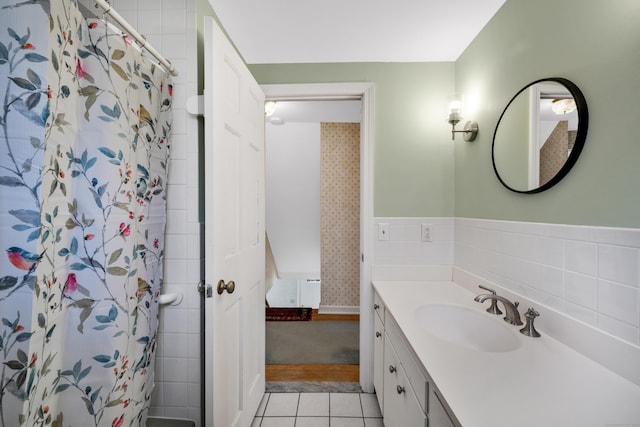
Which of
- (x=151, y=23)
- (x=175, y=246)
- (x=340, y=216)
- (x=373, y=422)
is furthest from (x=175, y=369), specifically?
(x=340, y=216)

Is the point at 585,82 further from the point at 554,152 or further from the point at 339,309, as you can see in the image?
the point at 339,309

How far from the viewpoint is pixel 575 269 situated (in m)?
0.93

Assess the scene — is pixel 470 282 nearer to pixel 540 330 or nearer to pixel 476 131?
pixel 540 330

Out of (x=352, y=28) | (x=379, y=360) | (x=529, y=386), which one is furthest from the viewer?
(x=379, y=360)

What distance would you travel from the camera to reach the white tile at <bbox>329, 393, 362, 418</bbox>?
5.47 feet

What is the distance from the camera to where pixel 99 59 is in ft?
2.93

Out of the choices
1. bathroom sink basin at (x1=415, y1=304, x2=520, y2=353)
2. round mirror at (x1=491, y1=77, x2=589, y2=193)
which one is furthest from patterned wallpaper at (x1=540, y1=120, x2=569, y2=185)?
bathroom sink basin at (x1=415, y1=304, x2=520, y2=353)

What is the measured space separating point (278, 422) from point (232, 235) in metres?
1.25

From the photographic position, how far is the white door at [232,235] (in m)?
1.06

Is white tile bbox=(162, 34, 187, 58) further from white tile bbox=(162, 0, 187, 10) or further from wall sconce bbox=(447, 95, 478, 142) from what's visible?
wall sconce bbox=(447, 95, 478, 142)

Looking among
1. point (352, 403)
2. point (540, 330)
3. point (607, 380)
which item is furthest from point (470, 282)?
point (352, 403)

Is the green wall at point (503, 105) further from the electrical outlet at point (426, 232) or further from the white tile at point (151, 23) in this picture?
the white tile at point (151, 23)

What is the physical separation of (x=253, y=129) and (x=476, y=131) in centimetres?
134

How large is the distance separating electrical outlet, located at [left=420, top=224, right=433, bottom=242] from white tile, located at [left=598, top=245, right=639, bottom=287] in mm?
985
